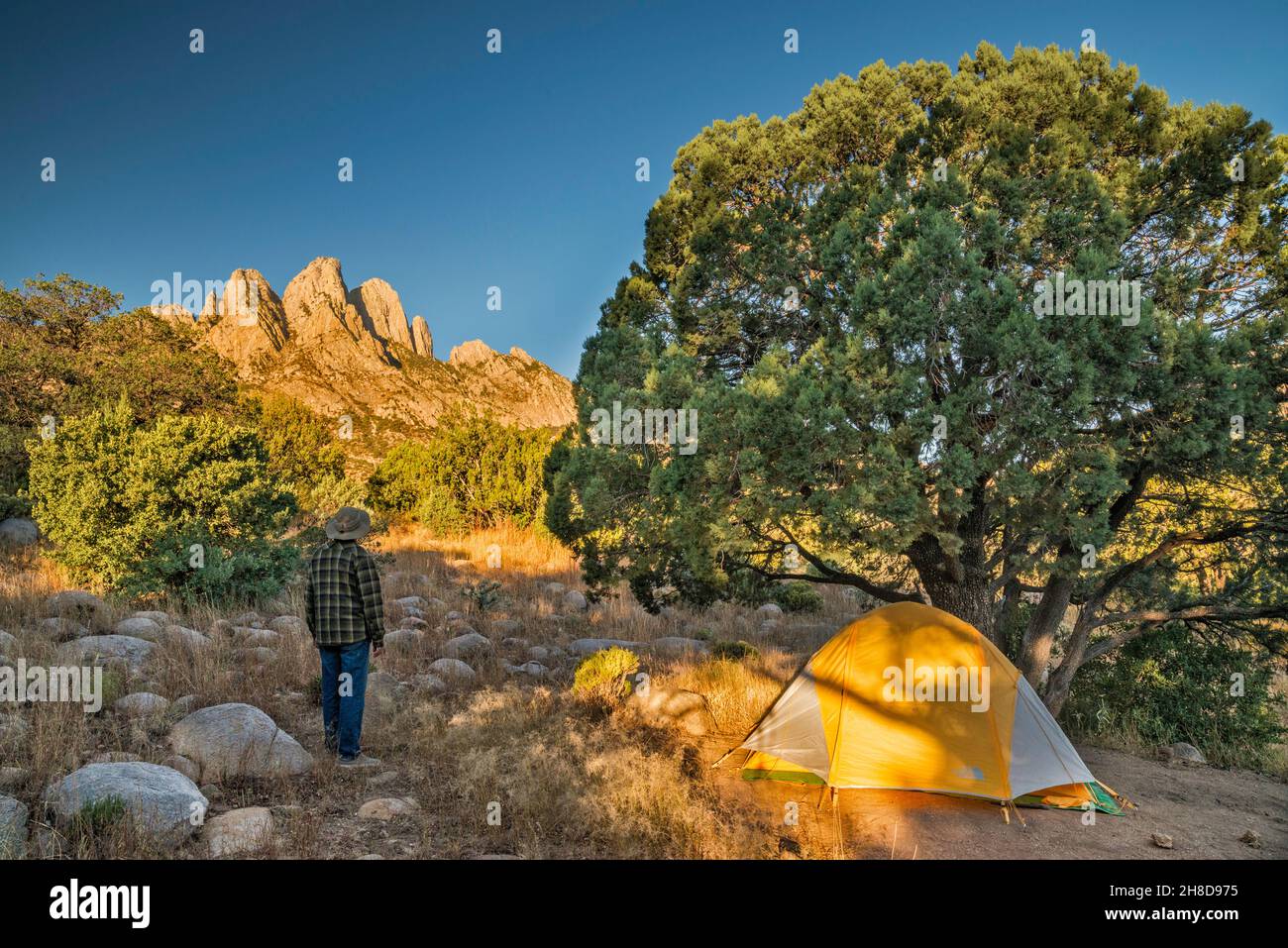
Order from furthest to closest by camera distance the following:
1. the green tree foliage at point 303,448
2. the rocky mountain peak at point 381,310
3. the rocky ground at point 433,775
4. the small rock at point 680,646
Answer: the rocky mountain peak at point 381,310
the green tree foliage at point 303,448
the small rock at point 680,646
the rocky ground at point 433,775

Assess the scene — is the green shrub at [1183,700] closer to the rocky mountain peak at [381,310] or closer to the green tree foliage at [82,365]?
the green tree foliage at [82,365]

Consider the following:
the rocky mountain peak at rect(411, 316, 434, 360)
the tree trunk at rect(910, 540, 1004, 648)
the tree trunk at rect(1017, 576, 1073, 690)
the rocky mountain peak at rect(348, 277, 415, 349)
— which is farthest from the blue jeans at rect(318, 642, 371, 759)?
the rocky mountain peak at rect(411, 316, 434, 360)

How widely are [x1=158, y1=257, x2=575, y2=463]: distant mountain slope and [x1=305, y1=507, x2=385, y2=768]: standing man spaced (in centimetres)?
4597

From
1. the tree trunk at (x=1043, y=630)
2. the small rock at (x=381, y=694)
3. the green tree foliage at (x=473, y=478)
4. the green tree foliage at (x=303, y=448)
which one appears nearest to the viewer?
the small rock at (x=381, y=694)

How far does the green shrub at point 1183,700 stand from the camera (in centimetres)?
975

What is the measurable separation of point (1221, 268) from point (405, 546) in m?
17.3

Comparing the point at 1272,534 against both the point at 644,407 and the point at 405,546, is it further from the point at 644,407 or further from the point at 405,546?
the point at 405,546

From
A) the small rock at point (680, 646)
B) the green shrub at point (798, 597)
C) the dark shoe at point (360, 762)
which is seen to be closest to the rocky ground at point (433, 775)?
the dark shoe at point (360, 762)

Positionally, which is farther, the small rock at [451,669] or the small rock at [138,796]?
the small rock at [451,669]

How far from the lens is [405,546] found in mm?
18250

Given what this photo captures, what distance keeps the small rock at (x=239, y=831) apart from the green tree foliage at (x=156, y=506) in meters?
6.45

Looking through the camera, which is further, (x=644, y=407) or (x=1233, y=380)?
(x=644, y=407)

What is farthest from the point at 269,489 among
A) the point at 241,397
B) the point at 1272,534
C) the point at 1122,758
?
the point at 1272,534

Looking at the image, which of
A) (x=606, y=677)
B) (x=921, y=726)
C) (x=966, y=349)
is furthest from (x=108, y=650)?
(x=966, y=349)
